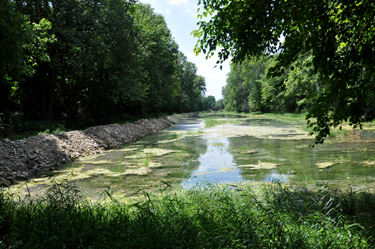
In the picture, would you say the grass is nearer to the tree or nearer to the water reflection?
the tree

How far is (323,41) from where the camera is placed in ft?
14.1

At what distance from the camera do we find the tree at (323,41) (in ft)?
13.9

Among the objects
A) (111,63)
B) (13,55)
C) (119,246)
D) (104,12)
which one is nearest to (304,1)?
(119,246)

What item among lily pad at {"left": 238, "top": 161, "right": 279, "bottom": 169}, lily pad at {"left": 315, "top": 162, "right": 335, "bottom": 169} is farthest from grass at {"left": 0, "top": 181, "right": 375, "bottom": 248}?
lily pad at {"left": 238, "top": 161, "right": 279, "bottom": 169}

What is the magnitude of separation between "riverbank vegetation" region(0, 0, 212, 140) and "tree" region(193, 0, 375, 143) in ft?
34.2

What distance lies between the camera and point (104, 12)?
18.5 m

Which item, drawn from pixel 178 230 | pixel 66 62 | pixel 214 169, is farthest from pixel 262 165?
pixel 66 62

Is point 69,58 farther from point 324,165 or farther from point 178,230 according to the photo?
point 178,230

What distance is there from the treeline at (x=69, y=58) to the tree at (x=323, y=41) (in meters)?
10.5

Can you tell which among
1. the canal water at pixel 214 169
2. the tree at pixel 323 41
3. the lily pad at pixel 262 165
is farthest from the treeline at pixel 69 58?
the lily pad at pixel 262 165

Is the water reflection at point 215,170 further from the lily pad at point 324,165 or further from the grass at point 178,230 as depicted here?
the lily pad at point 324,165

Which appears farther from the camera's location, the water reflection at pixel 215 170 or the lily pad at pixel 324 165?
the lily pad at pixel 324 165

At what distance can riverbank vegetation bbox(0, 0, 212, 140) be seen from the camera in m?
13.2

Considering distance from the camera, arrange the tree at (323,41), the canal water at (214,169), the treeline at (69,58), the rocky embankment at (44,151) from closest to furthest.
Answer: the tree at (323,41)
the canal water at (214,169)
the rocky embankment at (44,151)
the treeline at (69,58)
